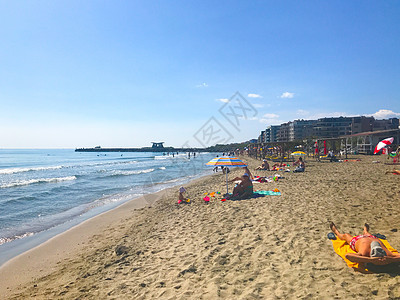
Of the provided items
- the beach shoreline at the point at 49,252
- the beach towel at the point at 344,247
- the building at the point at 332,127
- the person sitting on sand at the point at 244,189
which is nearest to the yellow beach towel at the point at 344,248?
the beach towel at the point at 344,247

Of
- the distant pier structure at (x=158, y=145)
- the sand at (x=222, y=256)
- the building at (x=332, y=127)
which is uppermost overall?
the building at (x=332, y=127)

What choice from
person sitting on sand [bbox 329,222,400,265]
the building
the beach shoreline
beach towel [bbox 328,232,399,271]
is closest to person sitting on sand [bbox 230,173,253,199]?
the beach shoreline

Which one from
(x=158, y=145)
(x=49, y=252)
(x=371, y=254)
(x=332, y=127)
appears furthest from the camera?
(x=158, y=145)

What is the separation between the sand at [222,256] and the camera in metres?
3.31

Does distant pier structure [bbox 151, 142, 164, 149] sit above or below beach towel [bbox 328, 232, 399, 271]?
above

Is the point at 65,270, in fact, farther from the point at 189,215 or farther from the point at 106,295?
the point at 189,215

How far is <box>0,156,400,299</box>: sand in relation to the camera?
3312mm

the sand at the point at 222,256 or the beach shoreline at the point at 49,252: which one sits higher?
the sand at the point at 222,256

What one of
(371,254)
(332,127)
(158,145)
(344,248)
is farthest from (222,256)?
(158,145)

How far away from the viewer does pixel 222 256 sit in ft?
14.4

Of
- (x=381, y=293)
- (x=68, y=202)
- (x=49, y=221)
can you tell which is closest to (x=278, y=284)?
(x=381, y=293)

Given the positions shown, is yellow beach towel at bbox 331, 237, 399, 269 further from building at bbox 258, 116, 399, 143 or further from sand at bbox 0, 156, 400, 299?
building at bbox 258, 116, 399, 143

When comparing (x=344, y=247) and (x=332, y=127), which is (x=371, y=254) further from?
(x=332, y=127)

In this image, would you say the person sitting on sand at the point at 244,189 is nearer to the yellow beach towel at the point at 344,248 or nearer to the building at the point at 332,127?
the yellow beach towel at the point at 344,248
